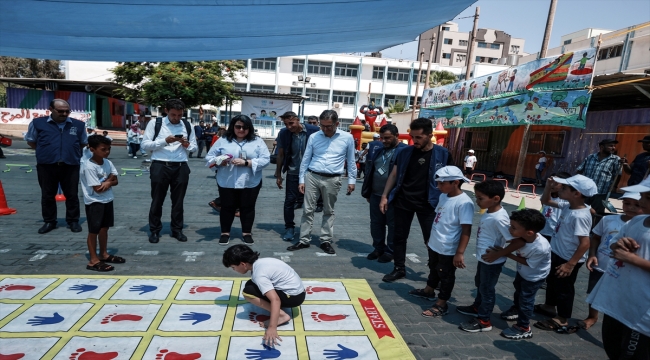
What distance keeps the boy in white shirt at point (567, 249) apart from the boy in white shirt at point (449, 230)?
0.79 metres

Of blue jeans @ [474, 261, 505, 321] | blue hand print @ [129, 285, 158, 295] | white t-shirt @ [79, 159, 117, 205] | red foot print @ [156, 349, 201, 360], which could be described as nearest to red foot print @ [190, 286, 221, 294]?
blue hand print @ [129, 285, 158, 295]

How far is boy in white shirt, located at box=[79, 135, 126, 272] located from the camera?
4027 mm

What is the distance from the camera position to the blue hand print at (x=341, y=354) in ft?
9.05

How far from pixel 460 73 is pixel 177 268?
47.7 meters

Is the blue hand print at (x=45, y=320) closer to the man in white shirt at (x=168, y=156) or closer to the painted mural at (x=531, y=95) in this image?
the man in white shirt at (x=168, y=156)

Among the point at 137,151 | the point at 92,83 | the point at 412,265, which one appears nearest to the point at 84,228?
the point at 412,265

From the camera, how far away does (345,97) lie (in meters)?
46.1

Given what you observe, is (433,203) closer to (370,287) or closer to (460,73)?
(370,287)

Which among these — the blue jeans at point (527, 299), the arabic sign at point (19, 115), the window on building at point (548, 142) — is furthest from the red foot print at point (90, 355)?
the arabic sign at point (19, 115)

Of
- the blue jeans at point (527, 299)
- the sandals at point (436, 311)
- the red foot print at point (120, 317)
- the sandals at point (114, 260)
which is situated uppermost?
the blue jeans at point (527, 299)

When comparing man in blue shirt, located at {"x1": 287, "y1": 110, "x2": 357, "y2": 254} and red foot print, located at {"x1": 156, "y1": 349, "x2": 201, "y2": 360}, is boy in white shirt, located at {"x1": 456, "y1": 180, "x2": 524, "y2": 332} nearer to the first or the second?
man in blue shirt, located at {"x1": 287, "y1": 110, "x2": 357, "y2": 254}

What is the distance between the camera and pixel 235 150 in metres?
5.00

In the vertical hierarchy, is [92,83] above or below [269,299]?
above

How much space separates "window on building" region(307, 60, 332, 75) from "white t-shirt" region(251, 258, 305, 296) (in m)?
43.9
